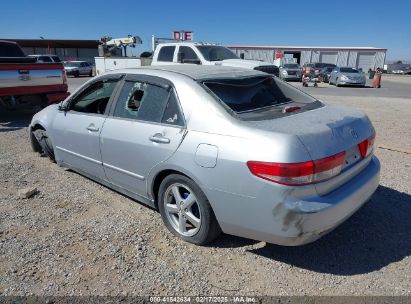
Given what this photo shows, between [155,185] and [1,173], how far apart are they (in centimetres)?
Answer: 304

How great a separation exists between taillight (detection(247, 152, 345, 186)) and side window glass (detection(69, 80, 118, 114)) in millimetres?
2209

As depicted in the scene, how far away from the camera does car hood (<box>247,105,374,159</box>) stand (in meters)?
2.68

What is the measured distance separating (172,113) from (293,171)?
1.30m

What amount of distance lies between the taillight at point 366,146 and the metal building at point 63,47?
47528 mm

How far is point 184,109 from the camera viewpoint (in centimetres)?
319

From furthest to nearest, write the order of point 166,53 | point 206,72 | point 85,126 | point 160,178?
point 166,53 < point 85,126 < point 206,72 < point 160,178

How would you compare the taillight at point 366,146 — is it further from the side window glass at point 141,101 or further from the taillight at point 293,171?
the side window glass at point 141,101

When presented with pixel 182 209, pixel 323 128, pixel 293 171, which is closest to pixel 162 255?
pixel 182 209

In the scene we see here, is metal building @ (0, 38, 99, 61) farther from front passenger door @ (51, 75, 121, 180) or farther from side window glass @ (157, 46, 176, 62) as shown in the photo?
front passenger door @ (51, 75, 121, 180)

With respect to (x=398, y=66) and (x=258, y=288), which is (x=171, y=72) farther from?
(x=398, y=66)

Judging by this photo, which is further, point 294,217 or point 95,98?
point 95,98

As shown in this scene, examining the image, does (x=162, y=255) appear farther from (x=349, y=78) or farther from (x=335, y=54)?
(x=335, y=54)

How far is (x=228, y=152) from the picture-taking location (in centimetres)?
277

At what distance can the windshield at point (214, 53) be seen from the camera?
1230 cm
